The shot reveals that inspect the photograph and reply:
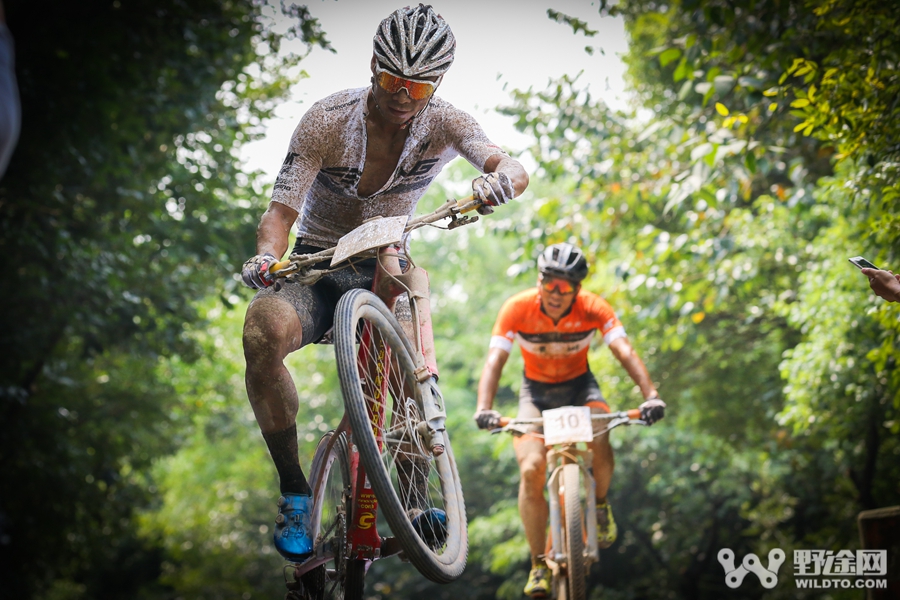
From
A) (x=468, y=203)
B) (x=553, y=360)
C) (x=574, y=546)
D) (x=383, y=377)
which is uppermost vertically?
(x=553, y=360)

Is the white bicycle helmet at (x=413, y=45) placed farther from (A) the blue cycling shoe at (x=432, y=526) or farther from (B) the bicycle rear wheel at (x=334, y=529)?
(A) the blue cycling shoe at (x=432, y=526)

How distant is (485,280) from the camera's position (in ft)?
77.9

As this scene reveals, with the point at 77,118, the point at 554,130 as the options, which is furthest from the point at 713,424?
the point at 77,118

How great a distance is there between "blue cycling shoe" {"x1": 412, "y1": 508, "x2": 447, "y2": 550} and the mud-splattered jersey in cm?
130

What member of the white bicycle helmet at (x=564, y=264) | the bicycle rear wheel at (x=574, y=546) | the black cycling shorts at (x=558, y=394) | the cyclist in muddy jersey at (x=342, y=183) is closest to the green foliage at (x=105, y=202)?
the white bicycle helmet at (x=564, y=264)

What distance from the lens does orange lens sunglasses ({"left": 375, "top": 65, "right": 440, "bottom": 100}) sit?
3.22 metres

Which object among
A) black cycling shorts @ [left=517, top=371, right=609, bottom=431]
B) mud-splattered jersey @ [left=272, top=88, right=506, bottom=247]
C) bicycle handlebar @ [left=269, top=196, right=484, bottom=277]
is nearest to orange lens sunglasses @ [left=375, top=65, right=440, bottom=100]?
mud-splattered jersey @ [left=272, top=88, right=506, bottom=247]

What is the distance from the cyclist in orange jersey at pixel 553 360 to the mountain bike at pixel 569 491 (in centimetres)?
12

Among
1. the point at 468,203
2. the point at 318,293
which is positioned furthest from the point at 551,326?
the point at 468,203

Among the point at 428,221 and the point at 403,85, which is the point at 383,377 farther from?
the point at 403,85

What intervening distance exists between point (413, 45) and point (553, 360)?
118 inches

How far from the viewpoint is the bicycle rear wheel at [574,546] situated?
4.70 meters

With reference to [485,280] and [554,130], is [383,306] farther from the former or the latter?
[485,280]

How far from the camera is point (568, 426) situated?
5.05 m
